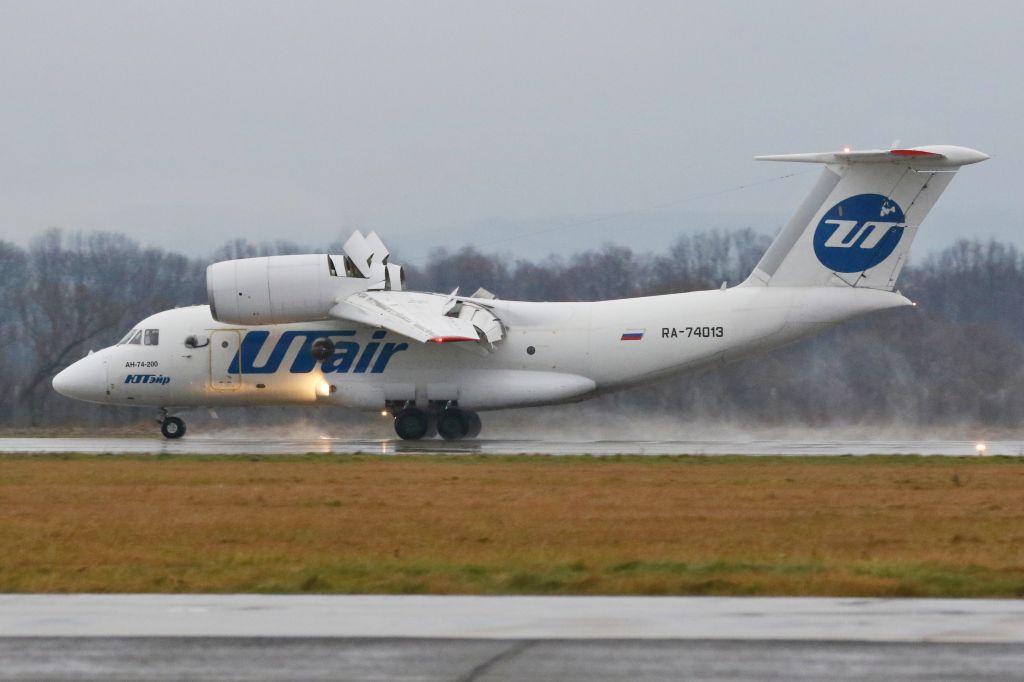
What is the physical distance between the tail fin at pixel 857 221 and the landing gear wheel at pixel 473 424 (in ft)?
24.4

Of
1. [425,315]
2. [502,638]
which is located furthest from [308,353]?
[502,638]

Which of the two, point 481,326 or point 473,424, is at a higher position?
point 481,326

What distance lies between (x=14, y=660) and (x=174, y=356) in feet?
89.7

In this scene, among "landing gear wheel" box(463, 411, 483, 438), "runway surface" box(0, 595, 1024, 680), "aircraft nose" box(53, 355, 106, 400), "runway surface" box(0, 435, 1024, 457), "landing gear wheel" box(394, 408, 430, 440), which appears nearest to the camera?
"runway surface" box(0, 595, 1024, 680)

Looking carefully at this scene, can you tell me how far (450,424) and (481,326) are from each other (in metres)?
2.76

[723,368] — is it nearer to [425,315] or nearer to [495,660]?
[425,315]

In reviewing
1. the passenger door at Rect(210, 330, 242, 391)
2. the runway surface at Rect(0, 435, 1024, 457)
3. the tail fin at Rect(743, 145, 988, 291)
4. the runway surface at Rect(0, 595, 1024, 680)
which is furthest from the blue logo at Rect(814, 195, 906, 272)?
the runway surface at Rect(0, 595, 1024, 680)

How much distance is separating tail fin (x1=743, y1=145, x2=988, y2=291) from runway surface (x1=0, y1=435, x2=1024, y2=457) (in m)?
3.68

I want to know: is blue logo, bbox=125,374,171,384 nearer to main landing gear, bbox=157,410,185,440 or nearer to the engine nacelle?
main landing gear, bbox=157,410,185,440

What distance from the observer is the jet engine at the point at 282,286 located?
3384cm

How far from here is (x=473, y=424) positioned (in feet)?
121

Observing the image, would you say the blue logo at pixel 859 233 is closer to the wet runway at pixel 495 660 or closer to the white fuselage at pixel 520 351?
the white fuselage at pixel 520 351

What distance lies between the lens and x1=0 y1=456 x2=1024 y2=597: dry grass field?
1345 cm

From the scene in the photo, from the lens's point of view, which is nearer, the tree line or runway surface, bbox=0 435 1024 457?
runway surface, bbox=0 435 1024 457
